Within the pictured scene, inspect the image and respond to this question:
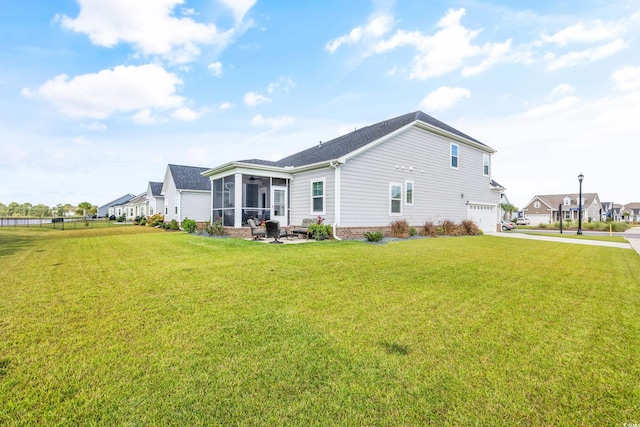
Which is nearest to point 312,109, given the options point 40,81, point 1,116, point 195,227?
point 195,227

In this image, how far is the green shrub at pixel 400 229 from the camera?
1395 cm

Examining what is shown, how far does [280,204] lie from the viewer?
1591 cm

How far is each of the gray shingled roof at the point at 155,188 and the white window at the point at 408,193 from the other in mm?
27455

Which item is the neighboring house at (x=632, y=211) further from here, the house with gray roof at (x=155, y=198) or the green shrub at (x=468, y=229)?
the house with gray roof at (x=155, y=198)

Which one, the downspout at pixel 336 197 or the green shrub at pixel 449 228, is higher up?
the downspout at pixel 336 197

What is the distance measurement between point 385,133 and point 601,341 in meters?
12.6

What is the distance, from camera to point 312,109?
795 inches

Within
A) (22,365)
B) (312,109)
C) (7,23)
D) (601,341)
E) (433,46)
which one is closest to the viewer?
(22,365)

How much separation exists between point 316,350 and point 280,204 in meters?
13.4

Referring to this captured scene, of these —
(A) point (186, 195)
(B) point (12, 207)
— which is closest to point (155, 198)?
(A) point (186, 195)

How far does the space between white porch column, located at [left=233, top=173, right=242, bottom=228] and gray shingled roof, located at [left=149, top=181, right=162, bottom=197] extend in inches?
828

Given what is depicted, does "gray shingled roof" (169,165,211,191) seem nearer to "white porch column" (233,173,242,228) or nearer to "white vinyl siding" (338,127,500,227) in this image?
"white porch column" (233,173,242,228)

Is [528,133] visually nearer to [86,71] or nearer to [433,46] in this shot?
[433,46]

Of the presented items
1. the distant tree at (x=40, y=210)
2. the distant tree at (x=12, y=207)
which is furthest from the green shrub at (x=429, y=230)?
the distant tree at (x=12, y=207)
